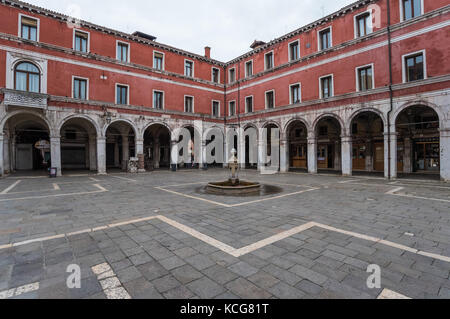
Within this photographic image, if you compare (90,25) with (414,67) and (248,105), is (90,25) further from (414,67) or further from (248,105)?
(414,67)

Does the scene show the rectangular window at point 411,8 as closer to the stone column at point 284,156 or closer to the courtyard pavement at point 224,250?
the stone column at point 284,156

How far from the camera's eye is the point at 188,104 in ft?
77.4

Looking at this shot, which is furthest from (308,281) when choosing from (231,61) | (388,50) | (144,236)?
(231,61)

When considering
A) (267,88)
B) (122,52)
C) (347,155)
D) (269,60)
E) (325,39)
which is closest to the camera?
(347,155)

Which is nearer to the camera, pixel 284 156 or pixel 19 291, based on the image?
pixel 19 291

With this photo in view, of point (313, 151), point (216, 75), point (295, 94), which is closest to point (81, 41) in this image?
point (216, 75)

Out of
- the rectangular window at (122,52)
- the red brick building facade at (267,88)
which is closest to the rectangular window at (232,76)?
the red brick building facade at (267,88)

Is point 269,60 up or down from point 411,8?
up

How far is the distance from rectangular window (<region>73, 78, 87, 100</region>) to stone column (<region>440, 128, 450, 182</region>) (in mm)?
23997

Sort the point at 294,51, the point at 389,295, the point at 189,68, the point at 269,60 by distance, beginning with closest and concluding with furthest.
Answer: the point at 389,295 < the point at 294,51 < the point at 269,60 < the point at 189,68

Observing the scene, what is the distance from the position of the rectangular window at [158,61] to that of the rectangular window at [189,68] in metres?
2.55

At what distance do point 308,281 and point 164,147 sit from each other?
2874cm

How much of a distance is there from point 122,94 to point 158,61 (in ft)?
16.9

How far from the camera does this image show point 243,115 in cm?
2384
